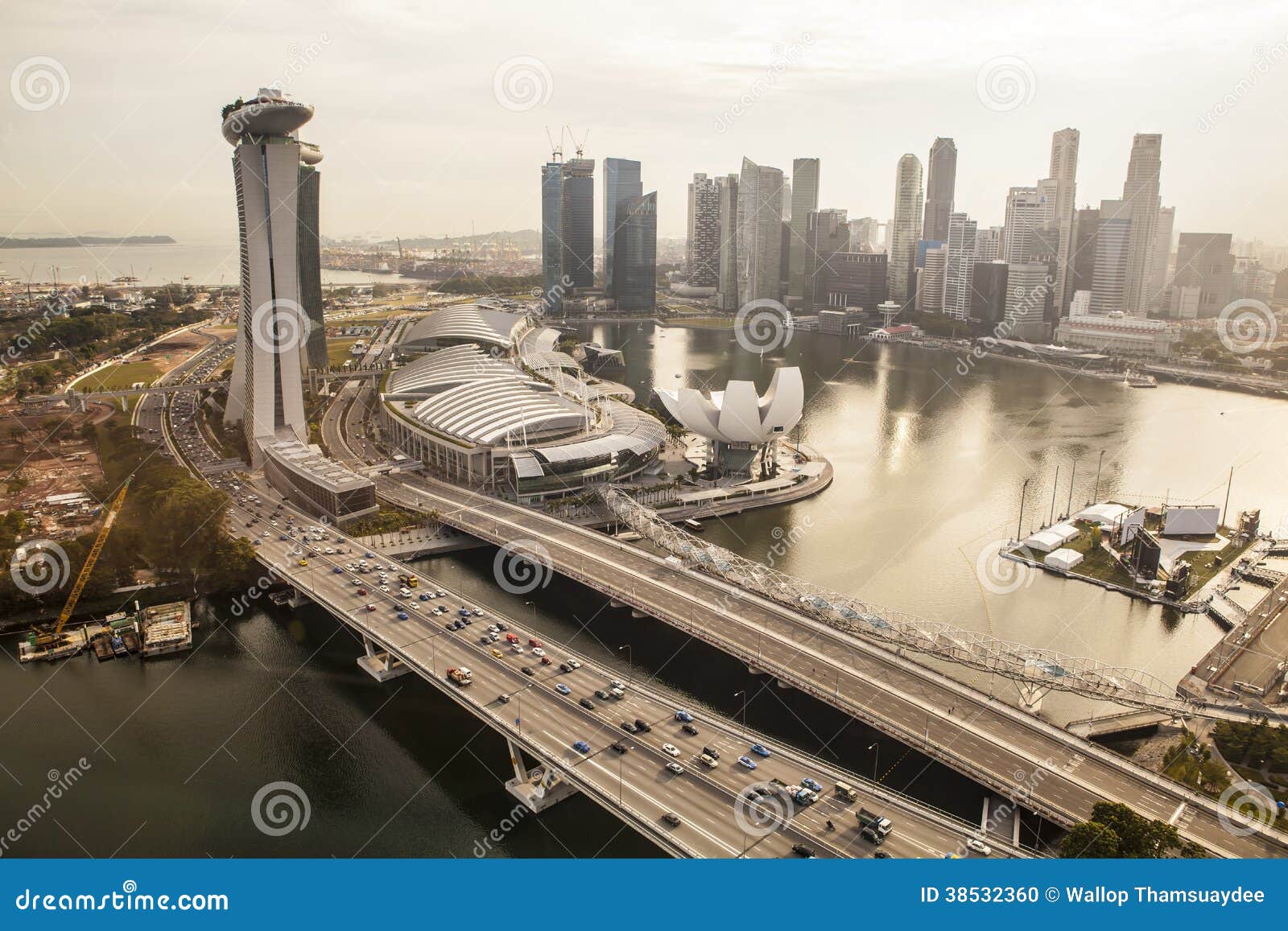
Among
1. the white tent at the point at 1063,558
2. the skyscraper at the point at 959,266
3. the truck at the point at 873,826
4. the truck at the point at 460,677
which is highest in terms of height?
the skyscraper at the point at 959,266

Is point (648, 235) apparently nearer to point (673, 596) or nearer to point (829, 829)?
point (673, 596)

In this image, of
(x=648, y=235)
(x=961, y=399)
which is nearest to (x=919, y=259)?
(x=648, y=235)

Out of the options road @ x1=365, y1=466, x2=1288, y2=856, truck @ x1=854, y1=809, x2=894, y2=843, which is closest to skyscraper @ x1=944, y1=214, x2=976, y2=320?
road @ x1=365, y1=466, x2=1288, y2=856

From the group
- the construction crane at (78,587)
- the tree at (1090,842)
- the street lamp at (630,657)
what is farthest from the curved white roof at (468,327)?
the tree at (1090,842)

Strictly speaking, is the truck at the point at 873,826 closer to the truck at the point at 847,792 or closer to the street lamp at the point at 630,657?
the truck at the point at 847,792

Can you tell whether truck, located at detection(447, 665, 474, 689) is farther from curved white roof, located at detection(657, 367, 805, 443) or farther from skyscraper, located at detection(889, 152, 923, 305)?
skyscraper, located at detection(889, 152, 923, 305)
